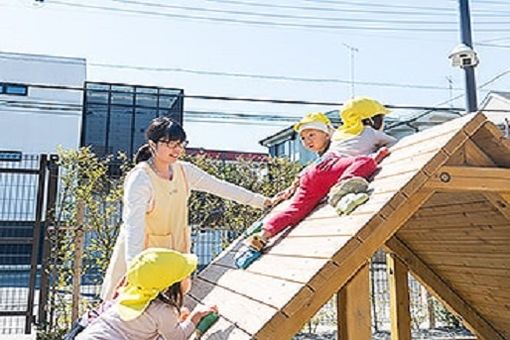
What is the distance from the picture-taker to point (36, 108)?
1609 centimetres

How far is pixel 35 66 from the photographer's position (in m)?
17.1

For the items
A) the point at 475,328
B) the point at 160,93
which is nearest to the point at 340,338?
the point at 475,328

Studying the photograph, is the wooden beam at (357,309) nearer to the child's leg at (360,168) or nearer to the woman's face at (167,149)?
the child's leg at (360,168)

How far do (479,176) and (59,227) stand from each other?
4623mm

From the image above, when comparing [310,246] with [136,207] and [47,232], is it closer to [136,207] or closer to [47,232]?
[136,207]

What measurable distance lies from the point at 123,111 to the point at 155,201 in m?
12.9

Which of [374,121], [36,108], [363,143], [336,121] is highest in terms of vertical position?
[36,108]

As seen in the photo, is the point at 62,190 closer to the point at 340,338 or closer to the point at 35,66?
the point at 340,338

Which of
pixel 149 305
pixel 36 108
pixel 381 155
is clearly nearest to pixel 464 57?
pixel 381 155

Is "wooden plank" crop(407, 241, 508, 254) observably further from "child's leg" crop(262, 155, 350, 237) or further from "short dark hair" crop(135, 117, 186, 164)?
"short dark hair" crop(135, 117, 186, 164)

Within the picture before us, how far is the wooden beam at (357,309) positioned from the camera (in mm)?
1635

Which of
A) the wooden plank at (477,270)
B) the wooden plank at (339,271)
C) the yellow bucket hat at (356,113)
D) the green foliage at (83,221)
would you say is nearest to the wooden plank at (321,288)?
the wooden plank at (339,271)

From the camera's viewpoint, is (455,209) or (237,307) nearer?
(237,307)

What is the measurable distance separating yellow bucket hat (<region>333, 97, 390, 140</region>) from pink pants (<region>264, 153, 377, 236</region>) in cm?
31
